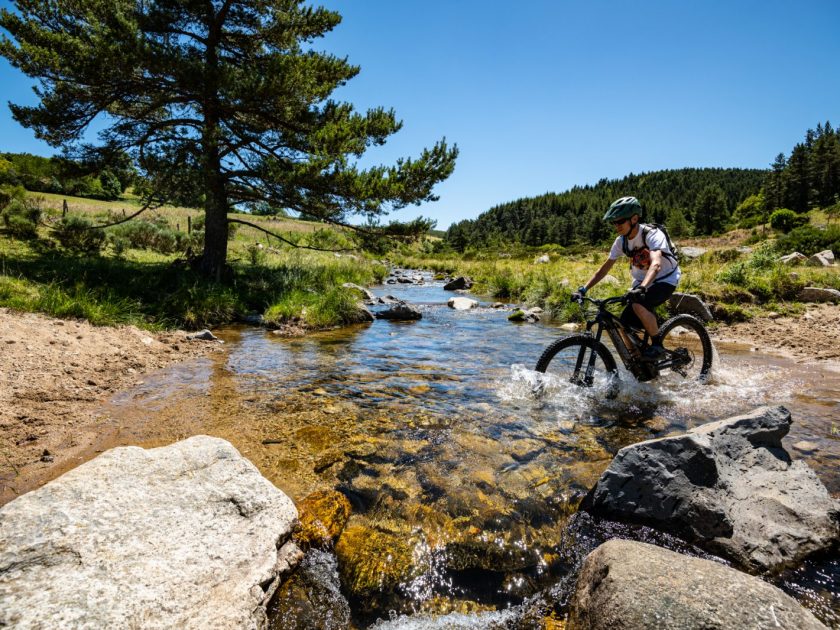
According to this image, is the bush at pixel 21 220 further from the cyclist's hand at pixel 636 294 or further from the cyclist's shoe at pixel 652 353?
the cyclist's shoe at pixel 652 353

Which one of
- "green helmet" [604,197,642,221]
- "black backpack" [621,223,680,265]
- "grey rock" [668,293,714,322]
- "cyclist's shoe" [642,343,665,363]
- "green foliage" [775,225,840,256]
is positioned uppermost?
"green foliage" [775,225,840,256]

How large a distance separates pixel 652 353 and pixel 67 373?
328 inches

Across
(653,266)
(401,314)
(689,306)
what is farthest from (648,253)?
(401,314)

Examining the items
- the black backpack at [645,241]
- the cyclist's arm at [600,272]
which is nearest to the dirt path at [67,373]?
the black backpack at [645,241]

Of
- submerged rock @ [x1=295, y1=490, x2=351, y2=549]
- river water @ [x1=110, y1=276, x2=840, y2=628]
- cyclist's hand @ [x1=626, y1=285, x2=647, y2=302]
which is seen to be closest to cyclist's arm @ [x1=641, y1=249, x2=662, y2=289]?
cyclist's hand @ [x1=626, y1=285, x2=647, y2=302]

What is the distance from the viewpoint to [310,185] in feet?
→ 38.6

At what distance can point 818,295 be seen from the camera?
38.3ft

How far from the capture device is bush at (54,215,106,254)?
47.6 feet

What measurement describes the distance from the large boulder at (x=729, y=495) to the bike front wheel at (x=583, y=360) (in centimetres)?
219

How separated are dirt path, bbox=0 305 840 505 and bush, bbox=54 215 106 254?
974cm

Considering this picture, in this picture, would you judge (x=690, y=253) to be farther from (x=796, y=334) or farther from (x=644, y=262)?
(x=644, y=262)

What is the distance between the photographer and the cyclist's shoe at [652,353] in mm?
5930

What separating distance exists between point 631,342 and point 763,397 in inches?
80.5

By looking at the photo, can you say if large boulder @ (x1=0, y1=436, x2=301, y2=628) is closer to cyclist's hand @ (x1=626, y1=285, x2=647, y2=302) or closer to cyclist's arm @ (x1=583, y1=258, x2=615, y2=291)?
cyclist's arm @ (x1=583, y1=258, x2=615, y2=291)
